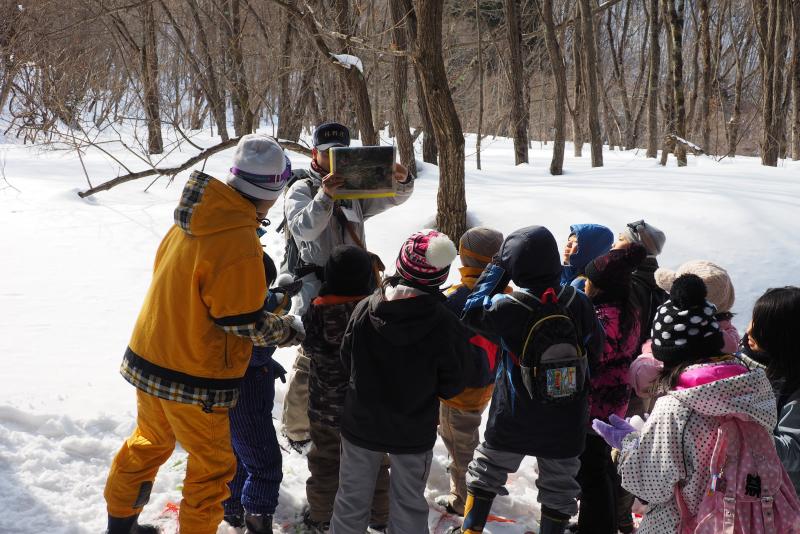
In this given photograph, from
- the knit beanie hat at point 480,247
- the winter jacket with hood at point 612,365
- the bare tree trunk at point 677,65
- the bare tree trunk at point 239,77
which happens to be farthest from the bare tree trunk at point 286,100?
the winter jacket with hood at point 612,365

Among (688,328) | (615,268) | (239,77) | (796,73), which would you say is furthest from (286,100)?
(796,73)

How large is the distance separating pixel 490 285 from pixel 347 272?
64 cm

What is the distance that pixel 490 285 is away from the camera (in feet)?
9.38

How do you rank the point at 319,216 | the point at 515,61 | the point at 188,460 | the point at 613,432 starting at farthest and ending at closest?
the point at 515,61, the point at 319,216, the point at 188,460, the point at 613,432

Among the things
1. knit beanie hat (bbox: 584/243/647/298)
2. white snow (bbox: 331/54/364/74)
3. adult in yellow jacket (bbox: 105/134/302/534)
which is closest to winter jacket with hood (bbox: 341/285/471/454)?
adult in yellow jacket (bbox: 105/134/302/534)

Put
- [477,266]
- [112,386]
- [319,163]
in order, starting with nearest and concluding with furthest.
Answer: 1. [477,266]
2. [319,163]
3. [112,386]

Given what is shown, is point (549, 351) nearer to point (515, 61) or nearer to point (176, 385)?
point (176, 385)

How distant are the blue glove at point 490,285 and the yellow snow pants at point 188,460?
1.10 m

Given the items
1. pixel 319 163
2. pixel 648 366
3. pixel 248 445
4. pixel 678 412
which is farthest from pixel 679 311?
pixel 319 163

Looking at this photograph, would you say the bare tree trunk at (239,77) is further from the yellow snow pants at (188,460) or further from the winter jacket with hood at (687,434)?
the winter jacket with hood at (687,434)

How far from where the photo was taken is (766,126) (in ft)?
43.1

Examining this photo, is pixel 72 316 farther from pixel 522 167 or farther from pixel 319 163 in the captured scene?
pixel 522 167

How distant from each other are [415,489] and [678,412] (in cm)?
113

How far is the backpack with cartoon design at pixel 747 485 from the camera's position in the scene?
2088mm
